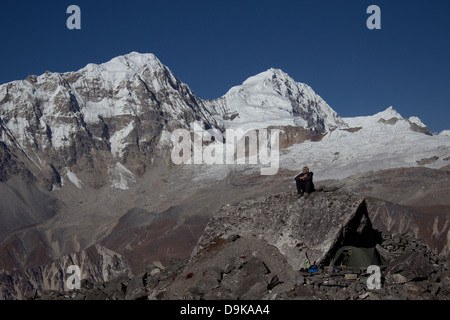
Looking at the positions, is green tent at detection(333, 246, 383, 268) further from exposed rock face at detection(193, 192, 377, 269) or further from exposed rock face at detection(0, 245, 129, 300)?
exposed rock face at detection(0, 245, 129, 300)

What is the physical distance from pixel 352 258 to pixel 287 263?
5.91 ft

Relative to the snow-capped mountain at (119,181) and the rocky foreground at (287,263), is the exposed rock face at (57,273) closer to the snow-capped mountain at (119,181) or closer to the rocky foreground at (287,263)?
the snow-capped mountain at (119,181)

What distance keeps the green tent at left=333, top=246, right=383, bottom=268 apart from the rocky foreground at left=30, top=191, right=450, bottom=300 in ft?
0.62

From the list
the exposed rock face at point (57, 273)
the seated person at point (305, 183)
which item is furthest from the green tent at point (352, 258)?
the exposed rock face at point (57, 273)

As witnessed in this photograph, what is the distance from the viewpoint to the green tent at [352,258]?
14.9m

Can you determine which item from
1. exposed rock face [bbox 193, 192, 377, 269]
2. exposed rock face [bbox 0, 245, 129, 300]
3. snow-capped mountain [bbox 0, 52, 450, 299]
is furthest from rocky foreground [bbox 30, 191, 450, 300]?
exposed rock face [bbox 0, 245, 129, 300]

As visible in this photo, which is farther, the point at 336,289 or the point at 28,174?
the point at 28,174

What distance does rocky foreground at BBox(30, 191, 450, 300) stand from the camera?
1273 cm

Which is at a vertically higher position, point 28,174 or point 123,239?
point 28,174

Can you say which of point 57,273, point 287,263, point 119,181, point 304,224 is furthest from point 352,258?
point 119,181

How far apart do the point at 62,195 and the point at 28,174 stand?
518 inches
